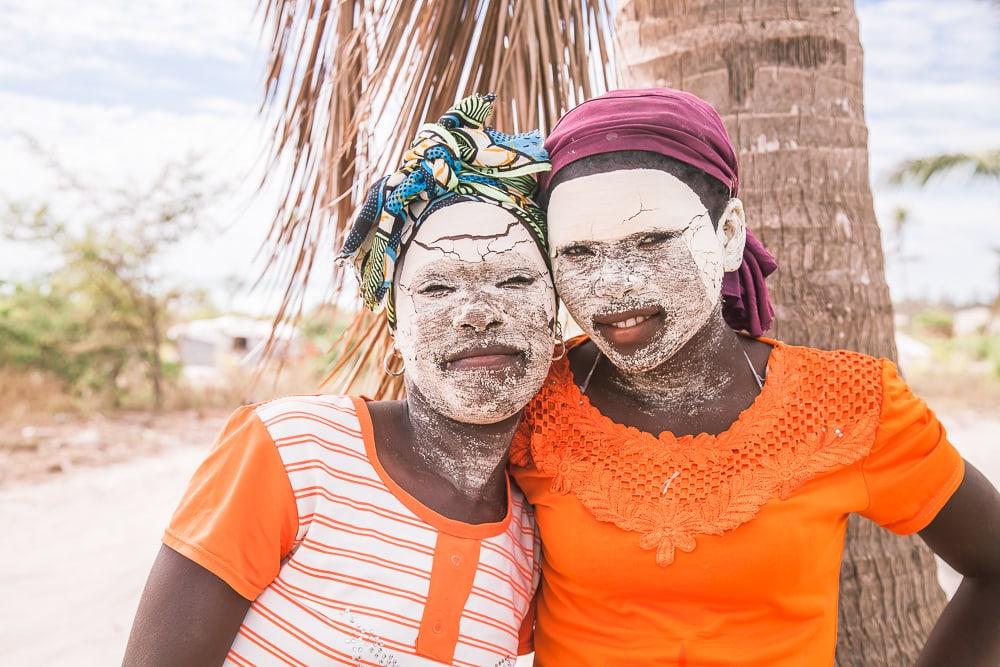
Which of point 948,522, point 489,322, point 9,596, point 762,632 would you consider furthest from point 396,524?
point 9,596

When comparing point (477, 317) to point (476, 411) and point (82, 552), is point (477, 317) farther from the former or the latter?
point (82, 552)

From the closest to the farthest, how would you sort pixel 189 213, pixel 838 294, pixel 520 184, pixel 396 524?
pixel 396 524
pixel 520 184
pixel 838 294
pixel 189 213

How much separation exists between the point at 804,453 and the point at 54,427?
31.7 feet

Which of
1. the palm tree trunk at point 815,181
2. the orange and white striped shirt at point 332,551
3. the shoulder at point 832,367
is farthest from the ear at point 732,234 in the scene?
the orange and white striped shirt at point 332,551

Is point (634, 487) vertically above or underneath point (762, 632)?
above

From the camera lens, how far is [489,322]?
1593mm

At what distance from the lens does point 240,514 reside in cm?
142

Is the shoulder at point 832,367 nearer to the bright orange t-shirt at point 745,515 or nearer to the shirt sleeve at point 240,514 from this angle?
the bright orange t-shirt at point 745,515

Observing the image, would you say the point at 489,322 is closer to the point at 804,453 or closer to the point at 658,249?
the point at 658,249

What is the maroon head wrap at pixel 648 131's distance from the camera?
5.31 ft

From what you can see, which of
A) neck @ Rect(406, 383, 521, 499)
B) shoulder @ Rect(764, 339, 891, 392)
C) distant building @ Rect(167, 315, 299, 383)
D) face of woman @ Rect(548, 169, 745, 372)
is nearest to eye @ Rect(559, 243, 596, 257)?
face of woman @ Rect(548, 169, 745, 372)

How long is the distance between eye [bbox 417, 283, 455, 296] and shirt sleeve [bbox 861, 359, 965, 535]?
0.90 metres

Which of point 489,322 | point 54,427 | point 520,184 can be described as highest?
point 520,184

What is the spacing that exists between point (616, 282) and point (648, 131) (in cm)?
31
